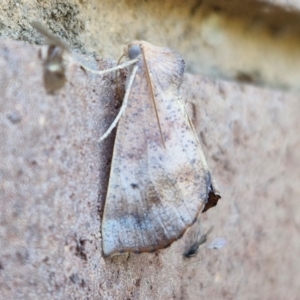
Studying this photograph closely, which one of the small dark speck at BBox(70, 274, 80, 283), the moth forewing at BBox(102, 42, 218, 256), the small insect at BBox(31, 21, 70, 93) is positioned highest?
the small insect at BBox(31, 21, 70, 93)

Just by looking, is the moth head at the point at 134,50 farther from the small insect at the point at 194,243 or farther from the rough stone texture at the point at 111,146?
the small insect at the point at 194,243

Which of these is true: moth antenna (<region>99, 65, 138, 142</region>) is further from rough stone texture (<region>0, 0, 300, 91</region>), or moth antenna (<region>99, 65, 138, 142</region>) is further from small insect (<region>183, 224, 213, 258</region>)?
small insect (<region>183, 224, 213, 258</region>)

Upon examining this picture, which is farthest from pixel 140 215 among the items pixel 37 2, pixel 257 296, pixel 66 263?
pixel 257 296

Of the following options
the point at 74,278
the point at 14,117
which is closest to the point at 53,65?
the point at 14,117

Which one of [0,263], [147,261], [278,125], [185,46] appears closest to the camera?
[0,263]

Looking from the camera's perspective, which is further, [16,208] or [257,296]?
[257,296]

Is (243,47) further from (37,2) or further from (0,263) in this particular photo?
(0,263)

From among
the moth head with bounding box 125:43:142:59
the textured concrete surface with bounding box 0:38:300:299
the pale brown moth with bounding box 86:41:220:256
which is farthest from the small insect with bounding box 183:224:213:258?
the moth head with bounding box 125:43:142:59
